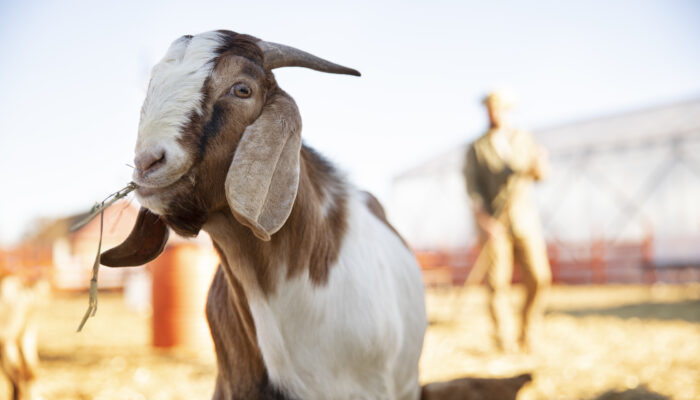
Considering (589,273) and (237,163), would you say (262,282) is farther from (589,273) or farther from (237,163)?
(589,273)

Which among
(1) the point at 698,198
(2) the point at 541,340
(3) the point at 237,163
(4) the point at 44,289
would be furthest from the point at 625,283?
(3) the point at 237,163

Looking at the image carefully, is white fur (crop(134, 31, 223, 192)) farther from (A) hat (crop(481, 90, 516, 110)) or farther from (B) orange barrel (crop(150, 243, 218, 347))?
(B) orange barrel (crop(150, 243, 218, 347))

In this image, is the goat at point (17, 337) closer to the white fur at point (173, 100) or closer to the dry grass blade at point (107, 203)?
the dry grass blade at point (107, 203)

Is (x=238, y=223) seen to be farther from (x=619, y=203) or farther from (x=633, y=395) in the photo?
(x=619, y=203)

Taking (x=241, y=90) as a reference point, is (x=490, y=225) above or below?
below

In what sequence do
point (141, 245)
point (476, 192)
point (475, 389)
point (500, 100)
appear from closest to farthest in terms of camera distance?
point (141, 245) < point (475, 389) < point (500, 100) < point (476, 192)

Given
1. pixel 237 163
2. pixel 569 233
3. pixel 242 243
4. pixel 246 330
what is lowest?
pixel 569 233

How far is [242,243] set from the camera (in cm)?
166

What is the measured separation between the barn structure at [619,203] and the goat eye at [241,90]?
1203 centimetres

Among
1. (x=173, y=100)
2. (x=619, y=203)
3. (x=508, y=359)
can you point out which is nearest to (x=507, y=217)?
(x=508, y=359)

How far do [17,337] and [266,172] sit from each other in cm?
284

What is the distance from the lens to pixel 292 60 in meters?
1.66

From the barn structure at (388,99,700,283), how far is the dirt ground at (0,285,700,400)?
6.02 metres

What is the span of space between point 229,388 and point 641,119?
19998 millimetres
